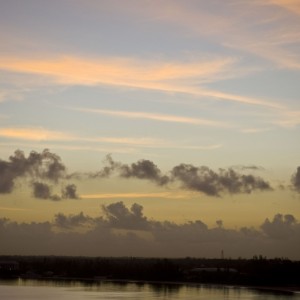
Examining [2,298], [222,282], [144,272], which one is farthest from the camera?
[144,272]

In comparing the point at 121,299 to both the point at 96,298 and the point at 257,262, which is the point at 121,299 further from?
the point at 257,262

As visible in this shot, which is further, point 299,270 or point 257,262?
point 257,262

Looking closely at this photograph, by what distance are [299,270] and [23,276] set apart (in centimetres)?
7413

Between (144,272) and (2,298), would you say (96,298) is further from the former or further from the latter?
(144,272)

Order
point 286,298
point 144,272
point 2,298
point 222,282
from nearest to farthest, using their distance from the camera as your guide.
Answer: point 2,298 < point 286,298 < point 222,282 < point 144,272

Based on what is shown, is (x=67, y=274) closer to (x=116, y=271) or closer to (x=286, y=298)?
(x=116, y=271)

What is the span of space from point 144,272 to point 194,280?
68.7 feet

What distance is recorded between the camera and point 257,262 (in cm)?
18650

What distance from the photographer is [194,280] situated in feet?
522

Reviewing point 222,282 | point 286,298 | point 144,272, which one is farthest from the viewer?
point 144,272

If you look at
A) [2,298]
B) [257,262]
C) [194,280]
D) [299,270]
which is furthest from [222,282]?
[2,298]

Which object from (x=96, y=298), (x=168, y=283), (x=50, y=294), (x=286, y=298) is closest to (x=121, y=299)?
(x=96, y=298)

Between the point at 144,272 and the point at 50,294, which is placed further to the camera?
the point at 144,272

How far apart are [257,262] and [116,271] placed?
1539 inches
